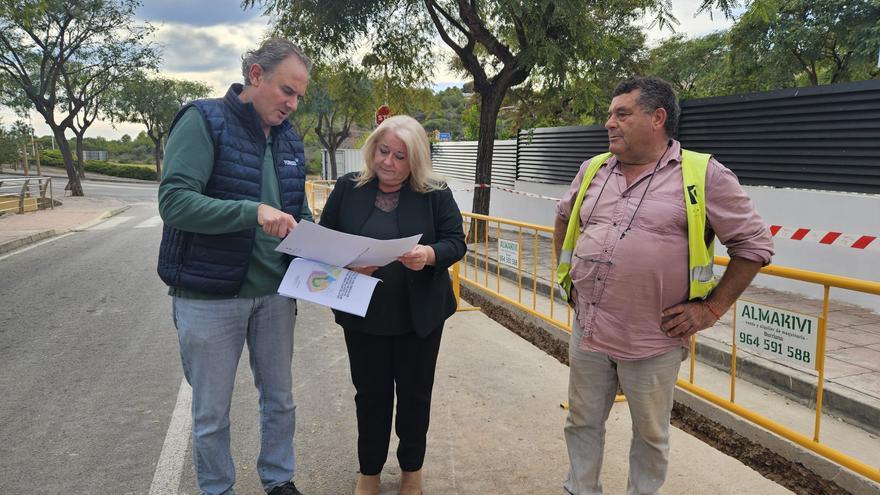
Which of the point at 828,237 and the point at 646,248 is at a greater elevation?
the point at 646,248

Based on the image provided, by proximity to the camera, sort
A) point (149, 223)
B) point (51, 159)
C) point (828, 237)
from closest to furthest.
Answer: point (828, 237), point (149, 223), point (51, 159)

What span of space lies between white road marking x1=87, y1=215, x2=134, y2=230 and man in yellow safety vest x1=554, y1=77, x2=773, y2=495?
15.2 meters

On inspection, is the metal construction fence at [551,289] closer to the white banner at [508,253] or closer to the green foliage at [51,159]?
the white banner at [508,253]

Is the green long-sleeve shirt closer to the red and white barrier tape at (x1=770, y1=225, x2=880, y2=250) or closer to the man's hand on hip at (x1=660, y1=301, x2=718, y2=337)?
the man's hand on hip at (x1=660, y1=301, x2=718, y2=337)

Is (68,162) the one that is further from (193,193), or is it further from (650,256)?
(650,256)

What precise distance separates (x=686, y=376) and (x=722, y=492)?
1810 millimetres

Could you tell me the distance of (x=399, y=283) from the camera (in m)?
2.63

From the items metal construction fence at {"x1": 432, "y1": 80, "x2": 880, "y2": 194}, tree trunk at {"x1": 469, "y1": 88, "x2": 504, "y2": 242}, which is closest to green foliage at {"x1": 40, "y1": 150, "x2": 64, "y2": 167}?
tree trunk at {"x1": 469, "y1": 88, "x2": 504, "y2": 242}

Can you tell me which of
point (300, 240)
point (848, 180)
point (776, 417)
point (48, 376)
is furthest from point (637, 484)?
point (848, 180)

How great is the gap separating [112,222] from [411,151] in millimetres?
16244

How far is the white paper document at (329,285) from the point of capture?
2405 mm

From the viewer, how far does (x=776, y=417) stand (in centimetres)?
398

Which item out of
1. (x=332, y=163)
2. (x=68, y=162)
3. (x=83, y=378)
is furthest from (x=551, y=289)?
(x=332, y=163)

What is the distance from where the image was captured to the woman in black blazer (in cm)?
258
